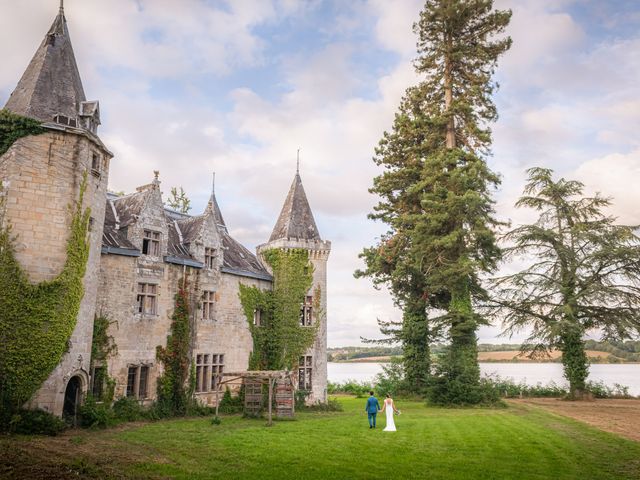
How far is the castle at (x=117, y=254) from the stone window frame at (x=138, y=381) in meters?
0.04

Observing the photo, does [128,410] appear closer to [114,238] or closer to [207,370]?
[207,370]

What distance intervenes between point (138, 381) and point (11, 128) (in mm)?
10933

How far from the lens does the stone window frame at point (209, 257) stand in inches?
963

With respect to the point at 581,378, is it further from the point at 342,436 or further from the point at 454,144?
the point at 342,436

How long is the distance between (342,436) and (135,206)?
1397 centimetres

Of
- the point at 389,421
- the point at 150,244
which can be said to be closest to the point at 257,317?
the point at 150,244

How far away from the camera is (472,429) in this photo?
17.6 meters

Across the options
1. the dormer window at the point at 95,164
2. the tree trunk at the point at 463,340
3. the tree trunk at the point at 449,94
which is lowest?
the tree trunk at the point at 463,340

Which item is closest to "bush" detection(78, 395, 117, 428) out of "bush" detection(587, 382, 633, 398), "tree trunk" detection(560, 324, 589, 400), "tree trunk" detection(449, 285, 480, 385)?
"tree trunk" detection(449, 285, 480, 385)

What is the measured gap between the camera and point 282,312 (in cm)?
2705

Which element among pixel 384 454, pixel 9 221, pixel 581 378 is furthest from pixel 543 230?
pixel 9 221

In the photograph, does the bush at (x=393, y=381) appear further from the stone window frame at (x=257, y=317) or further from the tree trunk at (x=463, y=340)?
the stone window frame at (x=257, y=317)

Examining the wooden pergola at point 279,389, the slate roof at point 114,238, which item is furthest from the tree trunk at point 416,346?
the slate roof at point 114,238

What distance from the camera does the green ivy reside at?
16.6 metres
